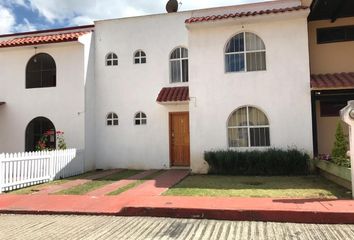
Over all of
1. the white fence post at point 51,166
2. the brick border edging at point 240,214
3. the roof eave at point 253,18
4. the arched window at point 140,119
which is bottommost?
the brick border edging at point 240,214

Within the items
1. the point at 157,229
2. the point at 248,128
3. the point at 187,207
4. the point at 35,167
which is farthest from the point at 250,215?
the point at 35,167

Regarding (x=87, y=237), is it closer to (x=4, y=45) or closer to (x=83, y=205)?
(x=83, y=205)

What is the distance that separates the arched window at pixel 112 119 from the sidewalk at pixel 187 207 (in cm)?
617

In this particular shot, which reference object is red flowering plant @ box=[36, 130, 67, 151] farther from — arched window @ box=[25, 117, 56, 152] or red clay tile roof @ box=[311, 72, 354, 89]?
red clay tile roof @ box=[311, 72, 354, 89]

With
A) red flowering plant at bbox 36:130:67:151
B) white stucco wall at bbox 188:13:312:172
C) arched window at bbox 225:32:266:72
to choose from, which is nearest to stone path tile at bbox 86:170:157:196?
white stucco wall at bbox 188:13:312:172

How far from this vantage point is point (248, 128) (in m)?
12.3

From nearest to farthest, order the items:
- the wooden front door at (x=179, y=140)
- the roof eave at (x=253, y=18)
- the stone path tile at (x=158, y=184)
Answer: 1. the stone path tile at (x=158, y=184)
2. the roof eave at (x=253, y=18)
3. the wooden front door at (x=179, y=140)

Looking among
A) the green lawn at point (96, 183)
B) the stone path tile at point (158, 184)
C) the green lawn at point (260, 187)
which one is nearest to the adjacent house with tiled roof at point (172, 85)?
the stone path tile at point (158, 184)

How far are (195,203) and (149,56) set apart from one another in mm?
8824

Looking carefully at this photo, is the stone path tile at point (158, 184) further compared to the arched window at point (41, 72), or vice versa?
the arched window at point (41, 72)

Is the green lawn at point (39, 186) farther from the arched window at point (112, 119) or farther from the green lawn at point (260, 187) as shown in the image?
the green lawn at point (260, 187)

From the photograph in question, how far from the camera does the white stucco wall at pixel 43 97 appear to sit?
47.7ft

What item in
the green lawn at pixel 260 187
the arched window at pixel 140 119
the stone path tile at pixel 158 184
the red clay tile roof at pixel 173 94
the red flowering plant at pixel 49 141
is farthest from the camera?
the arched window at pixel 140 119

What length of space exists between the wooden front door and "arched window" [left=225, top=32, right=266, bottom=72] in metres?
3.07
